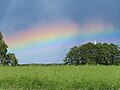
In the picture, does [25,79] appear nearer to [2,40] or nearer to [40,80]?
[40,80]

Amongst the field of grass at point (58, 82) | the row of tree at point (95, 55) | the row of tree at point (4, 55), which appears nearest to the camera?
the field of grass at point (58, 82)

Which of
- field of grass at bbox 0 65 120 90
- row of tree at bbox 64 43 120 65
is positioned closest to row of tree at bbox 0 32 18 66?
row of tree at bbox 64 43 120 65

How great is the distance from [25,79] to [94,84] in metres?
4.53

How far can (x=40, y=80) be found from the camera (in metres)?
22.0

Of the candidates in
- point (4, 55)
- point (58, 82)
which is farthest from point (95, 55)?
point (58, 82)

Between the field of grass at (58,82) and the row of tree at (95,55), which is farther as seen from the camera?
the row of tree at (95,55)

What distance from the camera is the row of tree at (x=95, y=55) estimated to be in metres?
66.0

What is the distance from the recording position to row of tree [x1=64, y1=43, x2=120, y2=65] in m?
66.0

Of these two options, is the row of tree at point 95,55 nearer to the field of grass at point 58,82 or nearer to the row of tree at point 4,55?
the row of tree at point 4,55

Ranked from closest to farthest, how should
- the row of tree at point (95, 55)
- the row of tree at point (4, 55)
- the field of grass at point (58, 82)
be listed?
the field of grass at point (58, 82)
the row of tree at point (4, 55)
the row of tree at point (95, 55)

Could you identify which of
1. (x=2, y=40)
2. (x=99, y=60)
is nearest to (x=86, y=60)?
(x=99, y=60)

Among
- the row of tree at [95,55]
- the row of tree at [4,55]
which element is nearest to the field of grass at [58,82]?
the row of tree at [4,55]

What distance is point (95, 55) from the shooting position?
66250 mm

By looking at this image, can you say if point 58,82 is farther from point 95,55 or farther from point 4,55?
point 95,55
